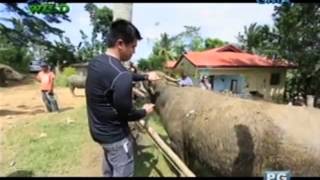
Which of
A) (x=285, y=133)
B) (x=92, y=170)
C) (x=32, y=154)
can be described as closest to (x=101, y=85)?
(x=285, y=133)

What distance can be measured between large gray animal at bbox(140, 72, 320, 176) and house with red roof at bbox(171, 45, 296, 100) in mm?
21668

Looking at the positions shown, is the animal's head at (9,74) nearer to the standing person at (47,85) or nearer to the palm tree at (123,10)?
the standing person at (47,85)

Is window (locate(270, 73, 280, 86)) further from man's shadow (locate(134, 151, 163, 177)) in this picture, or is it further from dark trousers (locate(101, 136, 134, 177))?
dark trousers (locate(101, 136, 134, 177))

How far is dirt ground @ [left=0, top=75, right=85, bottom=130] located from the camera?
1422cm

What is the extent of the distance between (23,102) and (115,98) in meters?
16.7

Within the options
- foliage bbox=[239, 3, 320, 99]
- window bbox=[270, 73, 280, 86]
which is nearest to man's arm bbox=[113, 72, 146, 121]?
foliage bbox=[239, 3, 320, 99]

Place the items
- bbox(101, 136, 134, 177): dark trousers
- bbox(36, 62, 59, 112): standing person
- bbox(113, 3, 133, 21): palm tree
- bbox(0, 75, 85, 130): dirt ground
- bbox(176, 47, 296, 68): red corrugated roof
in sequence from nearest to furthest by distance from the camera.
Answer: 1. bbox(101, 136, 134, 177): dark trousers
2. bbox(113, 3, 133, 21): palm tree
3. bbox(36, 62, 59, 112): standing person
4. bbox(0, 75, 85, 130): dirt ground
5. bbox(176, 47, 296, 68): red corrugated roof

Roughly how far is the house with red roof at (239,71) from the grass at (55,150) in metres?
19.1

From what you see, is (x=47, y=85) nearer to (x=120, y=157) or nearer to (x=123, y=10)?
(x=123, y=10)

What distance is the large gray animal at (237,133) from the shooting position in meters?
4.30

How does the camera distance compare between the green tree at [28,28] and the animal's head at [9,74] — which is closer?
the green tree at [28,28]

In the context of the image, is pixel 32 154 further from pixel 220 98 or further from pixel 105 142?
pixel 105 142

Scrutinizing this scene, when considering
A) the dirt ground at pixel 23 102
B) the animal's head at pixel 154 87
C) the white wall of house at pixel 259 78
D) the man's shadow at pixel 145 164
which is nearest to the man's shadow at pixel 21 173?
the man's shadow at pixel 145 164

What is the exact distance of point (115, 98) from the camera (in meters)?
3.43
